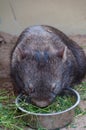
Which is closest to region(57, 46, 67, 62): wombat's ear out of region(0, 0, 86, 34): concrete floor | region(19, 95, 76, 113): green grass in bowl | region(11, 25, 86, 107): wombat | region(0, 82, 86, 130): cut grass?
region(11, 25, 86, 107): wombat

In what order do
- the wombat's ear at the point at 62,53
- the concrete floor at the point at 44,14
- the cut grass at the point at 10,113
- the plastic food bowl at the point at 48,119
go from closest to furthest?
the plastic food bowl at the point at 48,119 < the cut grass at the point at 10,113 < the wombat's ear at the point at 62,53 < the concrete floor at the point at 44,14

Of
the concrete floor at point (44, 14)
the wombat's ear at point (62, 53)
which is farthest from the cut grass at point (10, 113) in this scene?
the concrete floor at point (44, 14)

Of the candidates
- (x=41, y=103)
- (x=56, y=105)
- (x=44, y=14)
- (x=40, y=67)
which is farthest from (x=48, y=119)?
(x=44, y=14)

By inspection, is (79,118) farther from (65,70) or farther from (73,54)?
(73,54)

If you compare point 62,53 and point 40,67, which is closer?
point 40,67

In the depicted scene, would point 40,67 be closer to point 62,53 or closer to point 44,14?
point 62,53

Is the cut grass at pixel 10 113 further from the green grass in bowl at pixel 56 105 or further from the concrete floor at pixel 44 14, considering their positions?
Answer: the concrete floor at pixel 44 14
